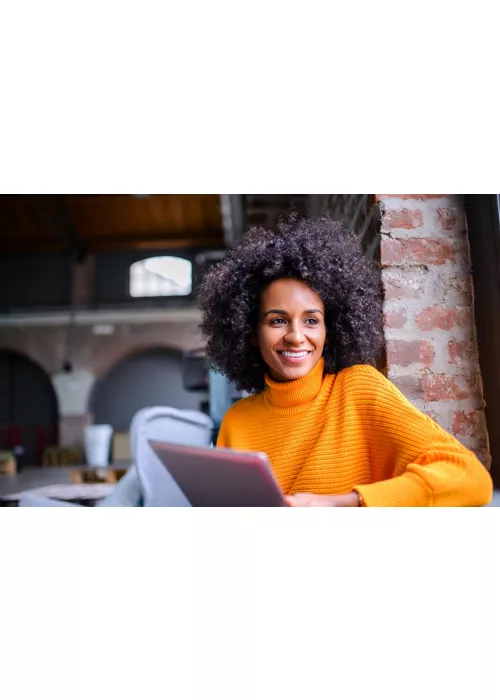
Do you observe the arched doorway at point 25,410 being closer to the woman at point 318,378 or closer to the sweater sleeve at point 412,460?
the woman at point 318,378

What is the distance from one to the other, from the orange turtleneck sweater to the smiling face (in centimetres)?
3

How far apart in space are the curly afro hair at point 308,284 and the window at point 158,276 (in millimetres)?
210

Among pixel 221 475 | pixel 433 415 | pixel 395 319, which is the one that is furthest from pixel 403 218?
pixel 221 475

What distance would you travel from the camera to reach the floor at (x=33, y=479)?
1.40 meters

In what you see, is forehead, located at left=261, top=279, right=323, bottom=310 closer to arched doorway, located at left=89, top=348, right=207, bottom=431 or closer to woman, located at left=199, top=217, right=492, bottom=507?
woman, located at left=199, top=217, right=492, bottom=507

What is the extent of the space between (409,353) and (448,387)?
11 centimetres

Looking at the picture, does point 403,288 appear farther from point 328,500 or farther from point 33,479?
point 33,479

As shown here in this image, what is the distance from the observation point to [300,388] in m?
1.29

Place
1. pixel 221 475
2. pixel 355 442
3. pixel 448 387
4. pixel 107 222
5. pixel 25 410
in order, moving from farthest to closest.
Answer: pixel 107 222, pixel 25 410, pixel 448 387, pixel 355 442, pixel 221 475

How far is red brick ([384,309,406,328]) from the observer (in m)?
1.34
